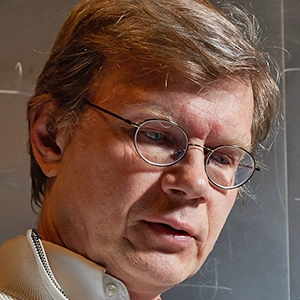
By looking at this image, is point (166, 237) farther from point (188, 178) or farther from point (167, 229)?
point (188, 178)

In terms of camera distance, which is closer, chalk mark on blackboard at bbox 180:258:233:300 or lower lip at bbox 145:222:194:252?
lower lip at bbox 145:222:194:252

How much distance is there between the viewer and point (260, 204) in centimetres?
143

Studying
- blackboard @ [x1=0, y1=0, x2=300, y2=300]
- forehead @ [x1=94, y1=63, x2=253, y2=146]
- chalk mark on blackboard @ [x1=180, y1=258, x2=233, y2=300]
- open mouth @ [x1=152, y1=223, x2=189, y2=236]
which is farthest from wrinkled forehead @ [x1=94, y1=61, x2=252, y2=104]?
chalk mark on blackboard @ [x1=180, y1=258, x2=233, y2=300]

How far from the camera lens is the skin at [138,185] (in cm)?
87

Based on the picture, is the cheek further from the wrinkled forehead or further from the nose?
the wrinkled forehead

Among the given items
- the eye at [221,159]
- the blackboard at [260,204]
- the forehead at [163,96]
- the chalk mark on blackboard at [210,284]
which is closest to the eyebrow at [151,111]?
the forehead at [163,96]

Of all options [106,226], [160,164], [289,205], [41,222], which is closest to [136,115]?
[160,164]

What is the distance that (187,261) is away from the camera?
0.92 metres

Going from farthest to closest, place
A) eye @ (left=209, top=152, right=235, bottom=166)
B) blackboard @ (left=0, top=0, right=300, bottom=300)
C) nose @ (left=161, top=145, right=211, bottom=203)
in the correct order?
blackboard @ (left=0, top=0, right=300, bottom=300) < eye @ (left=209, top=152, right=235, bottom=166) < nose @ (left=161, top=145, right=211, bottom=203)

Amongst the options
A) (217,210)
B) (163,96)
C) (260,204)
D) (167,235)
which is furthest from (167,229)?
(260,204)

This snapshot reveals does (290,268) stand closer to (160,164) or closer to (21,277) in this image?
(160,164)

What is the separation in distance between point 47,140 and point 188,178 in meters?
0.32

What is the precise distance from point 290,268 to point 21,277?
83cm

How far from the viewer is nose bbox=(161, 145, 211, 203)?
2.79ft
